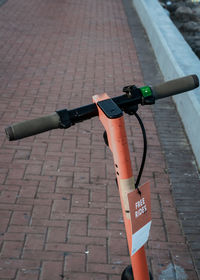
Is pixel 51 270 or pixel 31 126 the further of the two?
pixel 51 270

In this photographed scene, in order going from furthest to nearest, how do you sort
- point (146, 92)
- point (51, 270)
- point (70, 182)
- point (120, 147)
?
1. point (70, 182)
2. point (51, 270)
3. point (146, 92)
4. point (120, 147)

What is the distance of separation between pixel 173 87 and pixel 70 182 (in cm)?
220

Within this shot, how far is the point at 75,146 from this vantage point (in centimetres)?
437

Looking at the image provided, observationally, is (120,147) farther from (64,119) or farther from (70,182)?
(70,182)

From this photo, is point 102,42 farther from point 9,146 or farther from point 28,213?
point 28,213

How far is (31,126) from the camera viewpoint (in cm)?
152

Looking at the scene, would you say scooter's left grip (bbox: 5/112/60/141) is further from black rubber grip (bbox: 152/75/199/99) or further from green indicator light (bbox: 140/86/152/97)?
black rubber grip (bbox: 152/75/199/99)

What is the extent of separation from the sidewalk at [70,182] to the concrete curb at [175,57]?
438 mm

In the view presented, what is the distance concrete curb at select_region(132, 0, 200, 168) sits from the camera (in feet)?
14.1

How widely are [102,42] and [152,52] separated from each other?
119cm

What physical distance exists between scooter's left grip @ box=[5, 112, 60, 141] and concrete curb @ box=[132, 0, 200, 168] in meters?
2.87

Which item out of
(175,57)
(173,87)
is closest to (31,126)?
(173,87)

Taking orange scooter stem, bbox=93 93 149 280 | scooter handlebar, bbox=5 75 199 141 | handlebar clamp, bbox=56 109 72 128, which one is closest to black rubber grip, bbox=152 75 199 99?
scooter handlebar, bbox=5 75 199 141

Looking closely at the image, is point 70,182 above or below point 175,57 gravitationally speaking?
below
